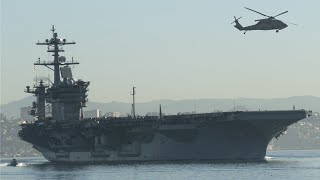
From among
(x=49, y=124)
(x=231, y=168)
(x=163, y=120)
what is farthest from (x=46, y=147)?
(x=231, y=168)

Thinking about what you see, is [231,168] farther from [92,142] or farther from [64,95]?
[64,95]

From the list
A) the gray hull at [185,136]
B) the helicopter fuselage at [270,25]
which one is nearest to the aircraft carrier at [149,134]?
the gray hull at [185,136]

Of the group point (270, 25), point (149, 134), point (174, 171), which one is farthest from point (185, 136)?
point (270, 25)

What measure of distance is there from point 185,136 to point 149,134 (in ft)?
11.8

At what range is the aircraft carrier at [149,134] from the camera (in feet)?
294

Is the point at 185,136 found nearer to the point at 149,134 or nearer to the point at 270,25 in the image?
the point at 149,134

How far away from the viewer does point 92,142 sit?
318ft

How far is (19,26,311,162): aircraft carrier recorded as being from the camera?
294 ft

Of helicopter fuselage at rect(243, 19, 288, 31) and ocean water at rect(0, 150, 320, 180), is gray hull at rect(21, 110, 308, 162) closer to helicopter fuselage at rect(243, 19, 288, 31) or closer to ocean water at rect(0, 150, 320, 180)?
ocean water at rect(0, 150, 320, 180)

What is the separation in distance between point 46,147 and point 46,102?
570 cm

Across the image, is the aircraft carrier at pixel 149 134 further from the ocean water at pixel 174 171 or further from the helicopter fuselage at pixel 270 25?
the helicopter fuselage at pixel 270 25

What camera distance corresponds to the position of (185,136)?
91125 millimetres

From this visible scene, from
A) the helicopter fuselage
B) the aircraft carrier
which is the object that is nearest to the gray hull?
the aircraft carrier

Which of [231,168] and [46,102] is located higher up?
[46,102]
